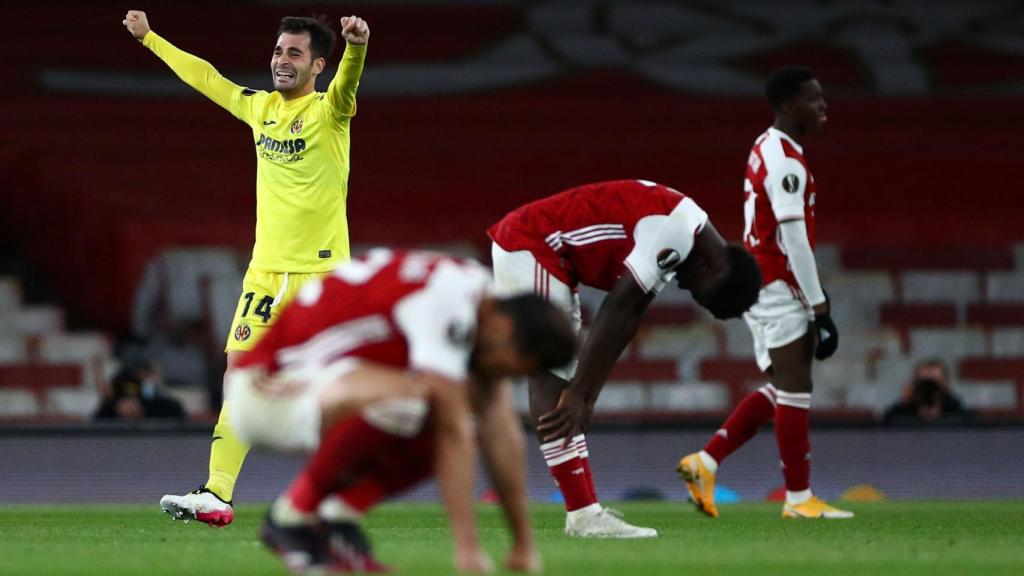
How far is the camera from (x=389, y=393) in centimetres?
456

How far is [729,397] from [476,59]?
4.84 metres

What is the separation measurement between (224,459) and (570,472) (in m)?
1.58

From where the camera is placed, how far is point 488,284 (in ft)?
15.5

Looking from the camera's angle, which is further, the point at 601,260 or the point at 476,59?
the point at 476,59

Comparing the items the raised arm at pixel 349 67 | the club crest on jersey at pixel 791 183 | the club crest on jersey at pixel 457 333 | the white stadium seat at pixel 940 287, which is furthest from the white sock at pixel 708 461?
the white stadium seat at pixel 940 287

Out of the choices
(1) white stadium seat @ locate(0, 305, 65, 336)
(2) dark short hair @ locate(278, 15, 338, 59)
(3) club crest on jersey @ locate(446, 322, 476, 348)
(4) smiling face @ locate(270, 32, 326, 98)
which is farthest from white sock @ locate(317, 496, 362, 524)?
(1) white stadium seat @ locate(0, 305, 65, 336)

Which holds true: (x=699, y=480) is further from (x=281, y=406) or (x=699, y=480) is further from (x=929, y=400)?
(x=929, y=400)

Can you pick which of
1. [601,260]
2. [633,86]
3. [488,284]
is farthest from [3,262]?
[488,284]

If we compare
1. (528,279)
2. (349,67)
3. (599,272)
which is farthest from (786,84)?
(349,67)

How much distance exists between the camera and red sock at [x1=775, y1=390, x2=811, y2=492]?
8.59 m

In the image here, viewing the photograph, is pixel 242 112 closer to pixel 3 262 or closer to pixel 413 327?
pixel 413 327

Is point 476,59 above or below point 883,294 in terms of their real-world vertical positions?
above

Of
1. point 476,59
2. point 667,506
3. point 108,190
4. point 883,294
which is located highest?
point 476,59

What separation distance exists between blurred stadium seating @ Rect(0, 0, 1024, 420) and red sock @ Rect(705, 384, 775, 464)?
4706mm
